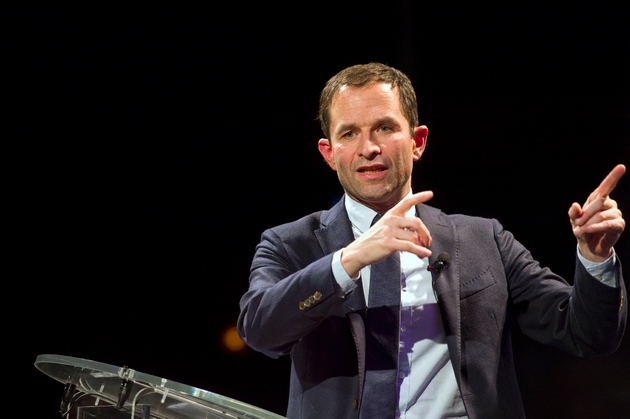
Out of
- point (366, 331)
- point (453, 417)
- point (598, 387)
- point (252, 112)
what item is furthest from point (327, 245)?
point (598, 387)

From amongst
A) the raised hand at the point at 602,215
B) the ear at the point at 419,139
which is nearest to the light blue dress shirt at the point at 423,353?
the raised hand at the point at 602,215

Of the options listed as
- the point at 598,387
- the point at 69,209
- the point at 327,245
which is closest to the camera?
the point at 327,245

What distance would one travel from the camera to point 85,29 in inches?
135

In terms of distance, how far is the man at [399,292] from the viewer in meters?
1.62

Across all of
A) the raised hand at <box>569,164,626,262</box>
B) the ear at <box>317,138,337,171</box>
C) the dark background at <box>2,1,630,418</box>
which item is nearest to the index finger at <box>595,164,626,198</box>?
the raised hand at <box>569,164,626,262</box>

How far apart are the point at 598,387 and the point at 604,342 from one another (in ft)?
5.89

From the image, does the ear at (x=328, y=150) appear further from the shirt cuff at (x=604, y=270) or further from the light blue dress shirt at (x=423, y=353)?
the shirt cuff at (x=604, y=270)

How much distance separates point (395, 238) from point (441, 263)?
450 millimetres

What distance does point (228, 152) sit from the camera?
3.66 metres

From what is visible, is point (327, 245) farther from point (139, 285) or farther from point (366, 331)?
point (139, 285)

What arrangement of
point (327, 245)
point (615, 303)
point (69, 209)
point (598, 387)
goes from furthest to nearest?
point (69, 209) → point (598, 387) → point (327, 245) → point (615, 303)

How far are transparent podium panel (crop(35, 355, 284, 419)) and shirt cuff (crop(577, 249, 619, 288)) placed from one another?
992mm

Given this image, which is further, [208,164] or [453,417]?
[208,164]

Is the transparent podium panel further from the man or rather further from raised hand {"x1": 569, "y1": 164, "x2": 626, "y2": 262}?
raised hand {"x1": 569, "y1": 164, "x2": 626, "y2": 262}
